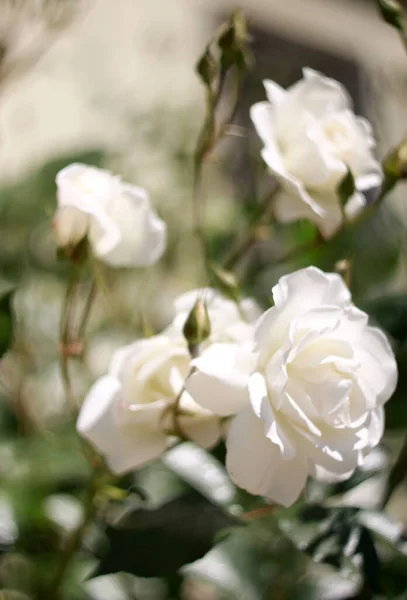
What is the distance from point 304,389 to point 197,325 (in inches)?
1.9

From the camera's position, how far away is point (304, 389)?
241 millimetres

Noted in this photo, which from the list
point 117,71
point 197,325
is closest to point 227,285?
point 197,325

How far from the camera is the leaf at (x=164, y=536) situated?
0.28m

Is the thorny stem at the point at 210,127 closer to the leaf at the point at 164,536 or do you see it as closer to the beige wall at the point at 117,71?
the leaf at the point at 164,536

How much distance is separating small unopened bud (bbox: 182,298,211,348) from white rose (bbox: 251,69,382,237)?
3.6 inches

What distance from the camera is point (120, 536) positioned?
0.29 metres

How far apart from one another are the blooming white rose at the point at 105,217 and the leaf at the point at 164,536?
0.42 ft

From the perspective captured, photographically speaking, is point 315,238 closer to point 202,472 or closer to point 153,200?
point 202,472

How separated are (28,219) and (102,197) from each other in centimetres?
37

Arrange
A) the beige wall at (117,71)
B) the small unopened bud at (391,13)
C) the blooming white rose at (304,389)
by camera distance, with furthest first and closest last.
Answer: the beige wall at (117,71)
the small unopened bud at (391,13)
the blooming white rose at (304,389)

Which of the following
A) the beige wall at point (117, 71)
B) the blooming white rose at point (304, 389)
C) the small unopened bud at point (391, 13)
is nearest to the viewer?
the blooming white rose at point (304, 389)

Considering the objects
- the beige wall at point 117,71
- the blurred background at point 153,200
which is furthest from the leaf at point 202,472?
the beige wall at point 117,71

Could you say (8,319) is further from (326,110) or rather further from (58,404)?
(58,404)

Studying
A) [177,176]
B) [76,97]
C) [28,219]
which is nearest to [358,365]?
[28,219]
